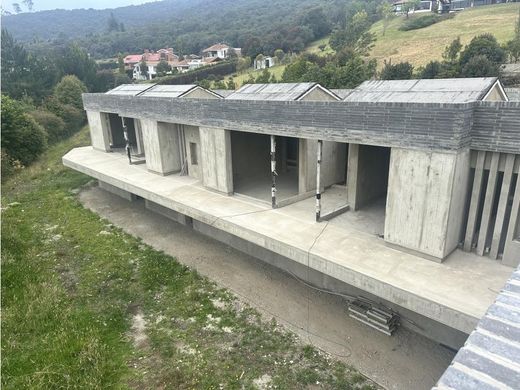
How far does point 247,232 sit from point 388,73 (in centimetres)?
3619

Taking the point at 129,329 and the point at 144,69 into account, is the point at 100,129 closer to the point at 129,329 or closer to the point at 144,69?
the point at 129,329

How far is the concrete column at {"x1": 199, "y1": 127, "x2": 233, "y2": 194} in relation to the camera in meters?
13.5

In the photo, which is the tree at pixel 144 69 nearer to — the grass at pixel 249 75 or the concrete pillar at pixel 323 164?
the grass at pixel 249 75

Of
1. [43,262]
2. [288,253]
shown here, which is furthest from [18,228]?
[288,253]

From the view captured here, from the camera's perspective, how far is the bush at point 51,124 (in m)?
34.9

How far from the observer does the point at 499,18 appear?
61.8 meters

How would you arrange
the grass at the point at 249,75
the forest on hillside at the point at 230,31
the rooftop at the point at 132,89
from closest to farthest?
the rooftop at the point at 132,89 → the grass at the point at 249,75 → the forest on hillside at the point at 230,31

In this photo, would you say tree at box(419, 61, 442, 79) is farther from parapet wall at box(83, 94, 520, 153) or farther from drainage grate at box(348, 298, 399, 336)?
drainage grate at box(348, 298, 399, 336)

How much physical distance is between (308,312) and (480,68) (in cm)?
3496

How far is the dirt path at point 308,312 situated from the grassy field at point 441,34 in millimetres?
44543

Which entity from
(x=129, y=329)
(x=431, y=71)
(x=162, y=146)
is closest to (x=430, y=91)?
(x=129, y=329)

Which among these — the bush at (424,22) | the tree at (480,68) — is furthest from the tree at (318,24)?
the tree at (480,68)

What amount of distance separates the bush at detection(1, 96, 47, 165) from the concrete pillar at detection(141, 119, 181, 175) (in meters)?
15.6

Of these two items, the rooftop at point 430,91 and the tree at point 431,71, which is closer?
the rooftop at point 430,91
